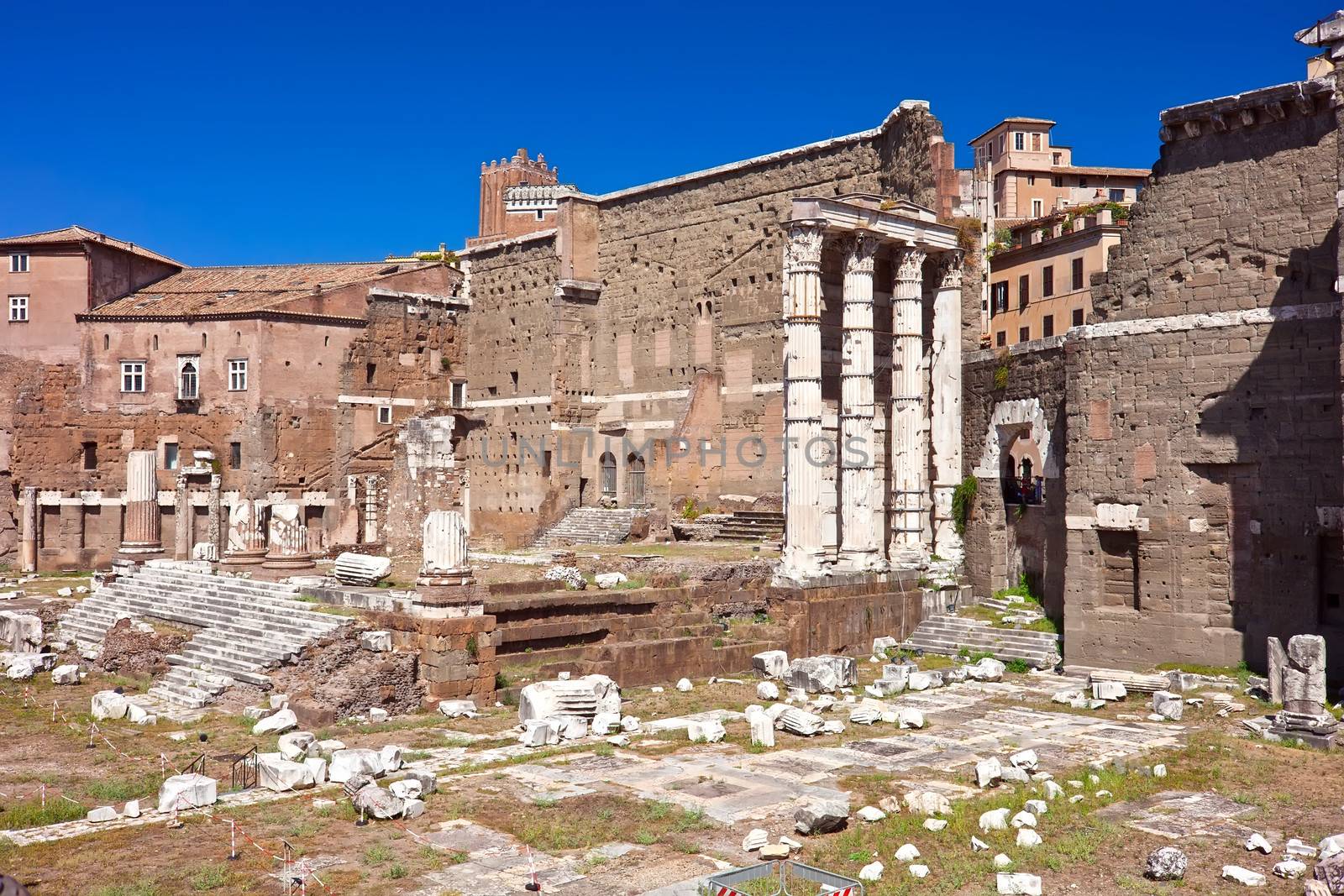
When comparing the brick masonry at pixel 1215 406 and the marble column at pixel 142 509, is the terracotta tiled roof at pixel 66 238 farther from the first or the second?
the brick masonry at pixel 1215 406

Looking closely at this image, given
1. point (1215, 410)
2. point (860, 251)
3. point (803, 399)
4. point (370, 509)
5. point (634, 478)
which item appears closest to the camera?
point (1215, 410)

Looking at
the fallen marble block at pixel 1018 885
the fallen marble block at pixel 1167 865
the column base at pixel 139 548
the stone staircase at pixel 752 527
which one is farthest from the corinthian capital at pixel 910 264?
the column base at pixel 139 548

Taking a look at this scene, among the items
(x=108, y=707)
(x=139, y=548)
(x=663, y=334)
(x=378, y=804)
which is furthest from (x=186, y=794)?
(x=663, y=334)

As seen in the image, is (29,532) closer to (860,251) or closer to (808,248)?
(808,248)

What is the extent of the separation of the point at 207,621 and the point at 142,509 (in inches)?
369

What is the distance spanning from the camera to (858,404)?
73.2ft

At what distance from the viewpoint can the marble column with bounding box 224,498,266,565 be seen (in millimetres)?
23750

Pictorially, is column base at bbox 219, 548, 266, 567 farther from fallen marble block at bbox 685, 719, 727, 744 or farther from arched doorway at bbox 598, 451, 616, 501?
arched doorway at bbox 598, 451, 616, 501

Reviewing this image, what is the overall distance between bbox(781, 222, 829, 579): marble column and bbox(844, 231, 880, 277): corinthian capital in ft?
3.16

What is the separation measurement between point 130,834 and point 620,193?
96.9ft

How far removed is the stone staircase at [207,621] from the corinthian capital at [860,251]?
11233mm

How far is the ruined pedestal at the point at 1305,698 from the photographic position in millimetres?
13547

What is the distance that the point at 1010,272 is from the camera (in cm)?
4019

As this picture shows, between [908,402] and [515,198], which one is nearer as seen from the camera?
[908,402]
